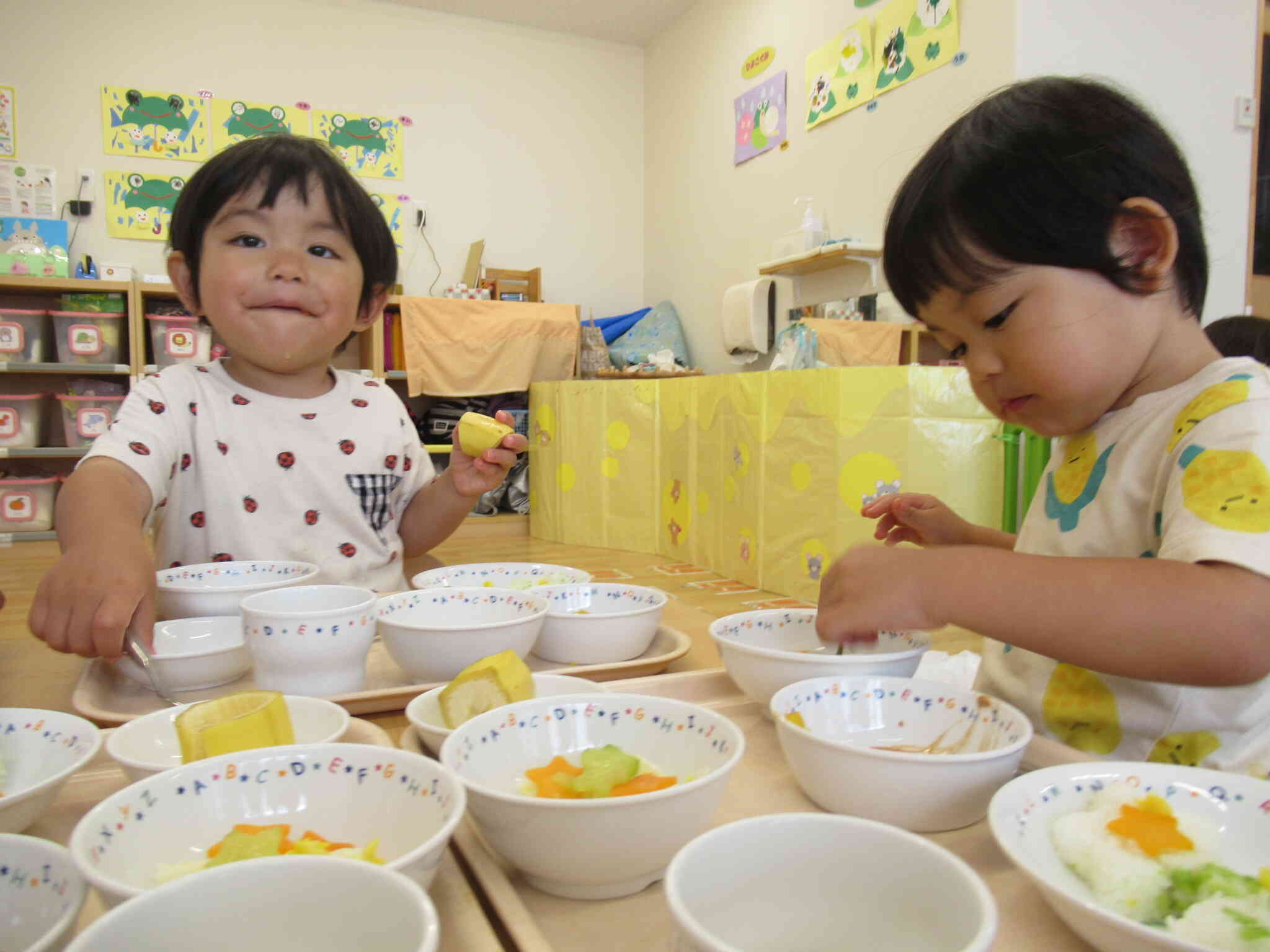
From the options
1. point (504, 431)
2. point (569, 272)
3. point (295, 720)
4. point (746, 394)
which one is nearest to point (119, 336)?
point (569, 272)

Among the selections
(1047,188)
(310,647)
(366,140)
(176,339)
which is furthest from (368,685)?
(366,140)

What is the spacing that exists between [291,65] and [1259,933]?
420 centimetres

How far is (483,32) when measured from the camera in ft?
12.8

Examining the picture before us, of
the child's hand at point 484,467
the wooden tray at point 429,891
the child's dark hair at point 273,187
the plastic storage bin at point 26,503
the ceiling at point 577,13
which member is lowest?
the plastic storage bin at point 26,503

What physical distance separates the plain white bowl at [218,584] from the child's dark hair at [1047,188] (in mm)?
594

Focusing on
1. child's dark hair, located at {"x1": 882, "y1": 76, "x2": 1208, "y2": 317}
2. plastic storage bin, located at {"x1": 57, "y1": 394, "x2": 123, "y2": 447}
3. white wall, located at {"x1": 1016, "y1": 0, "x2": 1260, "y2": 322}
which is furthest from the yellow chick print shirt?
plastic storage bin, located at {"x1": 57, "y1": 394, "x2": 123, "y2": 447}

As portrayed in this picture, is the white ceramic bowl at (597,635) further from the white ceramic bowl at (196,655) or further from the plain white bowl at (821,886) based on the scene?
the plain white bowl at (821,886)

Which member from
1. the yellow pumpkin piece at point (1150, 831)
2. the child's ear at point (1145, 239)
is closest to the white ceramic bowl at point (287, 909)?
the yellow pumpkin piece at point (1150, 831)

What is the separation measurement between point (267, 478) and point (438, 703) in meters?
0.66

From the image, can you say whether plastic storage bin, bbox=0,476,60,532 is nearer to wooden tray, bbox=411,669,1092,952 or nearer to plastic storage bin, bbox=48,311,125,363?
plastic storage bin, bbox=48,311,125,363

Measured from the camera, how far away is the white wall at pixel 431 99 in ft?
10.7

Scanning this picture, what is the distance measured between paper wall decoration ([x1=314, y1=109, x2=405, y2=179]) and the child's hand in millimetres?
3050

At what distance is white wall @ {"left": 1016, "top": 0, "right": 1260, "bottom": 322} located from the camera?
2094 millimetres

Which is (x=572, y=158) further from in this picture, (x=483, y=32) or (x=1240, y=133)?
(x=1240, y=133)
